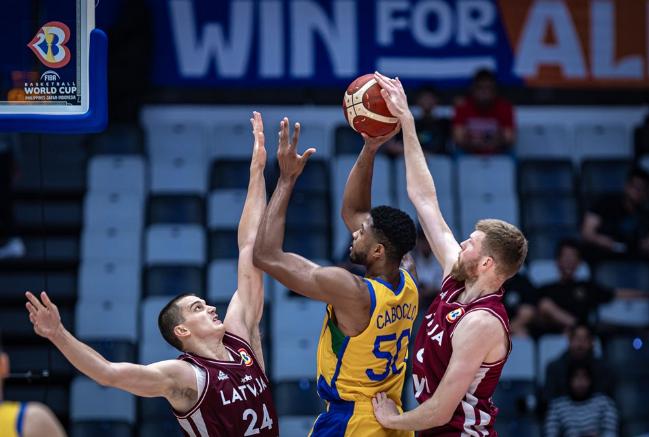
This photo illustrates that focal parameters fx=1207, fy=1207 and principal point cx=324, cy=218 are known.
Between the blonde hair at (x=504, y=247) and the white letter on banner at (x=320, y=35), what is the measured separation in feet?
21.4

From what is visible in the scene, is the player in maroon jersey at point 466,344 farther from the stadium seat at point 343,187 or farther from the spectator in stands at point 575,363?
the stadium seat at point 343,187

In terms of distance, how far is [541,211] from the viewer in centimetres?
1110

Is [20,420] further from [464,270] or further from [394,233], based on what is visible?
[464,270]

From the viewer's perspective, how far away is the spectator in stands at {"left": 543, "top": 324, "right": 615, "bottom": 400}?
9367 mm

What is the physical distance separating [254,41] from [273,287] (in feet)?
9.59

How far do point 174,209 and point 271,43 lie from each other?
222 cm

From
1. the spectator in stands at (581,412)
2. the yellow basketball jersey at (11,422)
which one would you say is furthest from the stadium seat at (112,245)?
the yellow basketball jersey at (11,422)

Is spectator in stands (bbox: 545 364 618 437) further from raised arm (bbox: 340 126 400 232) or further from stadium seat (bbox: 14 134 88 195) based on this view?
stadium seat (bbox: 14 134 88 195)

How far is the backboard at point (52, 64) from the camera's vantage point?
20.7 feet

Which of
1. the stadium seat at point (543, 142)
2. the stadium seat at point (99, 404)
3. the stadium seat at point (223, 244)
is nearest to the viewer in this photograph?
the stadium seat at point (99, 404)

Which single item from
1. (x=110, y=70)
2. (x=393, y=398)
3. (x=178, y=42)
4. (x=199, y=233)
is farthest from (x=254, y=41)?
(x=393, y=398)

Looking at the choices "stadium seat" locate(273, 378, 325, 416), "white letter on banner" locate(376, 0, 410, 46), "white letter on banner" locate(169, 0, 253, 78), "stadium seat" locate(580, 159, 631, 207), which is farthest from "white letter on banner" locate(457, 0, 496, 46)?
"stadium seat" locate(273, 378, 325, 416)

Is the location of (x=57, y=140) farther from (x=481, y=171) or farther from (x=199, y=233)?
(x=481, y=171)

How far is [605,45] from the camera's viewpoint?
12.2 m
